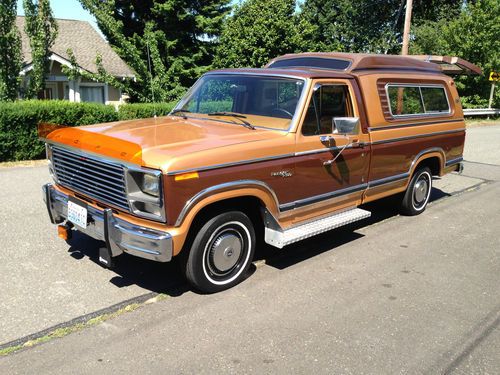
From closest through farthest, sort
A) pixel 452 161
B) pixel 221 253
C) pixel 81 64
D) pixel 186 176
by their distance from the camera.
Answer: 1. pixel 186 176
2. pixel 221 253
3. pixel 452 161
4. pixel 81 64

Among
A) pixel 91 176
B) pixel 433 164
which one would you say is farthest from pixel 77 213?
pixel 433 164

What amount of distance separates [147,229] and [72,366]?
1.15 m

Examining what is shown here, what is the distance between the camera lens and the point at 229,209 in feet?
14.2

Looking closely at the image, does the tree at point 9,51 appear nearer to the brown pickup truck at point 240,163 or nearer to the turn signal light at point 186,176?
the brown pickup truck at point 240,163

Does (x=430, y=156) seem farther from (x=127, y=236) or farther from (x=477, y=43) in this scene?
(x=477, y=43)

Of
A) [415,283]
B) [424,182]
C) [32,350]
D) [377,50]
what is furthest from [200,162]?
[377,50]

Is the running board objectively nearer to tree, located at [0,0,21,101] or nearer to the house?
tree, located at [0,0,21,101]

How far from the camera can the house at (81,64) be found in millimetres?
21609

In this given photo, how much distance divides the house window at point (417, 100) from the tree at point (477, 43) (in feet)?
63.8

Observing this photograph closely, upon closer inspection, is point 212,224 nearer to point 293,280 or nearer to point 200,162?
point 200,162

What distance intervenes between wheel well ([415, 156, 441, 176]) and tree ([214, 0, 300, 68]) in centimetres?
1383

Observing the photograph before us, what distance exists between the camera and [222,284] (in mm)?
4395

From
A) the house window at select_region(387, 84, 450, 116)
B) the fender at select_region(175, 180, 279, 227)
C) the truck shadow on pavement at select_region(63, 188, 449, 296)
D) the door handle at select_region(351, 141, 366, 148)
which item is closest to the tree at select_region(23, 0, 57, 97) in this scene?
the truck shadow on pavement at select_region(63, 188, 449, 296)

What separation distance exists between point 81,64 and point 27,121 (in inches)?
502
